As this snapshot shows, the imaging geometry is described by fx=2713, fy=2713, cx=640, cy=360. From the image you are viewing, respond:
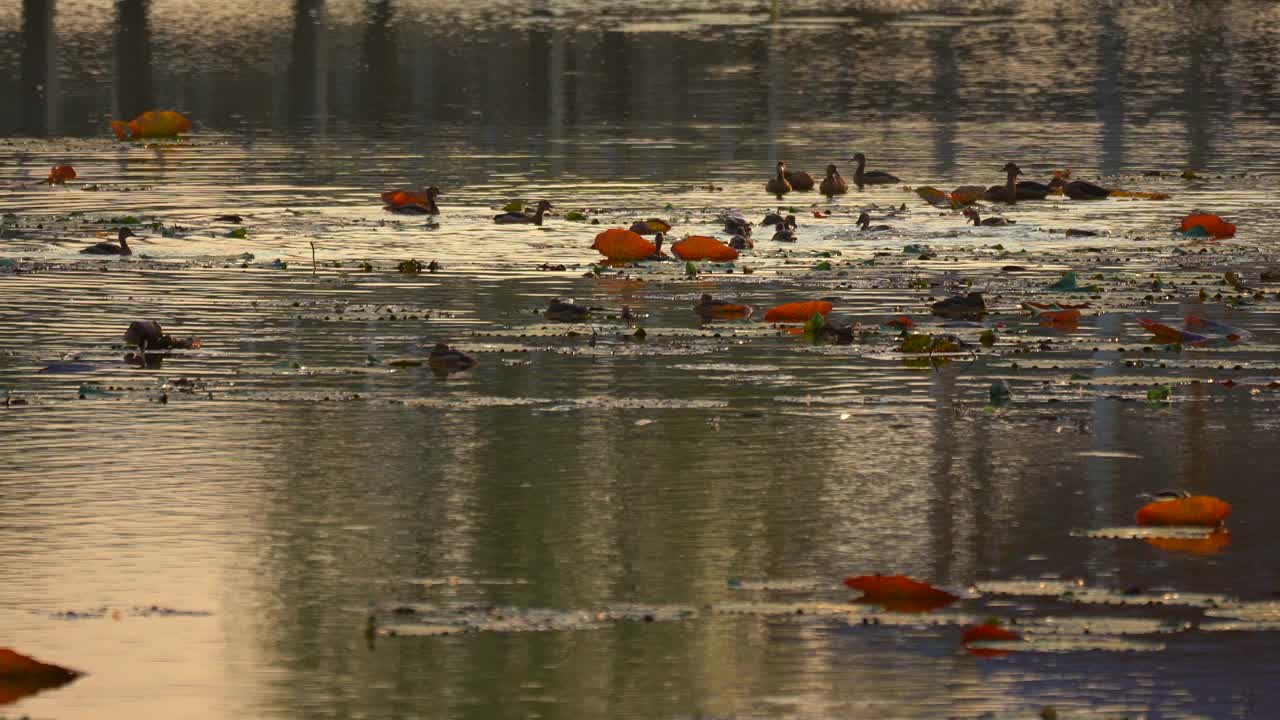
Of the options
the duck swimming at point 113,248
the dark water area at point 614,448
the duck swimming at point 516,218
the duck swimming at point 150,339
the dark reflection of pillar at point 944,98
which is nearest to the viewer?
the dark water area at point 614,448

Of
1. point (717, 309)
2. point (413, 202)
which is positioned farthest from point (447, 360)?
point (413, 202)

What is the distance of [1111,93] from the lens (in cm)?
5531

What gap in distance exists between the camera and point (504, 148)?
42000 mm

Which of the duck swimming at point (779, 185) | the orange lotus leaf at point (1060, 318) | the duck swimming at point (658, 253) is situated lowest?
the orange lotus leaf at point (1060, 318)

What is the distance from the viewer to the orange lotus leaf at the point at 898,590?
13.4m

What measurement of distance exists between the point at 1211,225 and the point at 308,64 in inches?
1555

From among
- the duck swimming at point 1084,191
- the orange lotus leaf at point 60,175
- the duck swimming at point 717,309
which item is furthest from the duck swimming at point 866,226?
the orange lotus leaf at point 60,175

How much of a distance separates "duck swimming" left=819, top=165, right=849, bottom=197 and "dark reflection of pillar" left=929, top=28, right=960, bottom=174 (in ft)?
10.9

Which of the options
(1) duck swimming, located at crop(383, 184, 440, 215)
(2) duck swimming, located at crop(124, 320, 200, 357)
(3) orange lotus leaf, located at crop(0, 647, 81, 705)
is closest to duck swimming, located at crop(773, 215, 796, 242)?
(1) duck swimming, located at crop(383, 184, 440, 215)

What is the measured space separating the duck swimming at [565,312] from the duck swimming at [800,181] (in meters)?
12.2

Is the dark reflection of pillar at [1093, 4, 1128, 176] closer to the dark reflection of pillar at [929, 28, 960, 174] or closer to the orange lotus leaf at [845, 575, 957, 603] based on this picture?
the dark reflection of pillar at [929, 28, 960, 174]

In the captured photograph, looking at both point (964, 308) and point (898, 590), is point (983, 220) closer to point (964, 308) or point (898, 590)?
point (964, 308)

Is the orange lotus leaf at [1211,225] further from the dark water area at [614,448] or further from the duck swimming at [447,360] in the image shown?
the duck swimming at [447,360]

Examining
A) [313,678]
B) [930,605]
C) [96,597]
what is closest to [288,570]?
[96,597]
